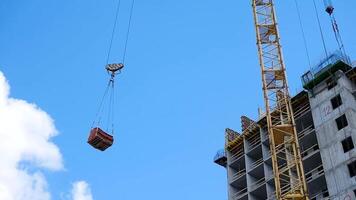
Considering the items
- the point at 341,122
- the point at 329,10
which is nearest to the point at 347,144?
the point at 341,122

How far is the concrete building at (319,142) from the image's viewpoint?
198 ft

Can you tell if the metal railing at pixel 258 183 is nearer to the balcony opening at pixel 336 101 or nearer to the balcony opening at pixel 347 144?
the balcony opening at pixel 336 101

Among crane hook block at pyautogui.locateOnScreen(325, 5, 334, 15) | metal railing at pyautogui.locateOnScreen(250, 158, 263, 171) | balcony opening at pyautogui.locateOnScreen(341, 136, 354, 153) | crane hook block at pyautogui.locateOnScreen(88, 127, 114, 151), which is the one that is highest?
crane hook block at pyautogui.locateOnScreen(325, 5, 334, 15)

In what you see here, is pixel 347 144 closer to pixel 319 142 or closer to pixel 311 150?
pixel 319 142

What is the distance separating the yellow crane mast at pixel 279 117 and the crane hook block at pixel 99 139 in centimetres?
1590

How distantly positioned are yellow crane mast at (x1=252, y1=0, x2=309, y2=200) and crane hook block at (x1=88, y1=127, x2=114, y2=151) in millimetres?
15902

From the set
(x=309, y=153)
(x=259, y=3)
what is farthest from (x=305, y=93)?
(x=259, y=3)

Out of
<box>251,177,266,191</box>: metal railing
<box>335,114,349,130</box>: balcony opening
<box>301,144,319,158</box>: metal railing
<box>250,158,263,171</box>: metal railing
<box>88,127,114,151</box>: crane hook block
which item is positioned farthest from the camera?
<box>250,158,263,171</box>: metal railing

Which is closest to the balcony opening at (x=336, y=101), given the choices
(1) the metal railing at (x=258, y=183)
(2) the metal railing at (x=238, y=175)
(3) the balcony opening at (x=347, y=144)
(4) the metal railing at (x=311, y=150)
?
(3) the balcony opening at (x=347, y=144)

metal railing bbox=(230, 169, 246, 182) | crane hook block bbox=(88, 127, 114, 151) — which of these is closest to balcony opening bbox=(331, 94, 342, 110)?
metal railing bbox=(230, 169, 246, 182)

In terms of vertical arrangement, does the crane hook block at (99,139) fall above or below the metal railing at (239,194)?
below

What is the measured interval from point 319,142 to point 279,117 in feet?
19.0

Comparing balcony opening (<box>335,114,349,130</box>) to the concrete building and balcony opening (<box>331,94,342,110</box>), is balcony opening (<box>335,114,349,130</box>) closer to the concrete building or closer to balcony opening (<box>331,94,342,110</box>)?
the concrete building

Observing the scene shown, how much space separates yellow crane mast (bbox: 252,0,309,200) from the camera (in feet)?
184
